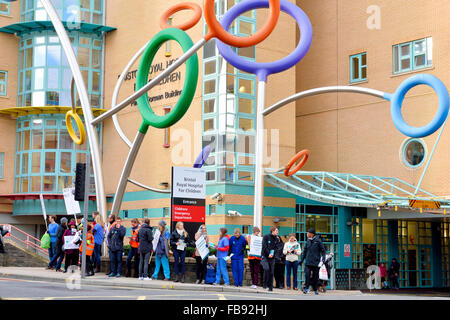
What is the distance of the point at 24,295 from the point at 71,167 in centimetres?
2601

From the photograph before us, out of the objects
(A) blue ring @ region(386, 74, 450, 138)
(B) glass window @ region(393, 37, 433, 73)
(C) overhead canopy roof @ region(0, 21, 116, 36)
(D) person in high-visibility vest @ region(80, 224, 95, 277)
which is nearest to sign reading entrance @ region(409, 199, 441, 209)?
(A) blue ring @ region(386, 74, 450, 138)

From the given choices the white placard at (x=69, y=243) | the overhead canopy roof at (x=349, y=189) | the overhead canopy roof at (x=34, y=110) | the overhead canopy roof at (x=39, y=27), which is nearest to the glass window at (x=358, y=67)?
the overhead canopy roof at (x=349, y=189)

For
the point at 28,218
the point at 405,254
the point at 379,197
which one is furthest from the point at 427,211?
the point at 28,218

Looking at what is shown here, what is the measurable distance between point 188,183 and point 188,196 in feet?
1.32

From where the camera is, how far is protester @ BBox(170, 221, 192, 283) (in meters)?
19.5

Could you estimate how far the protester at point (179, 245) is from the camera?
19.5 m

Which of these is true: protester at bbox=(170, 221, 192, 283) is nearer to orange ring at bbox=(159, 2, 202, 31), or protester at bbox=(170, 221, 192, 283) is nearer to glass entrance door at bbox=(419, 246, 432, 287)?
orange ring at bbox=(159, 2, 202, 31)

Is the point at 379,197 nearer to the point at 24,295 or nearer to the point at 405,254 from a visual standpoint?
the point at 405,254

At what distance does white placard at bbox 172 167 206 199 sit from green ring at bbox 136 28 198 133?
5.04 feet

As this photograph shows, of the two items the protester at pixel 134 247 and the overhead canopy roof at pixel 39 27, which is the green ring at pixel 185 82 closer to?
the protester at pixel 134 247

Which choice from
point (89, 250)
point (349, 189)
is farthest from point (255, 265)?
point (349, 189)

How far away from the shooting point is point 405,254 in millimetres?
33562

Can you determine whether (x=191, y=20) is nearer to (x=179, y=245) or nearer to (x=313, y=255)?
(x=179, y=245)

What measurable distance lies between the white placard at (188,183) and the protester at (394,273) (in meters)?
14.1
